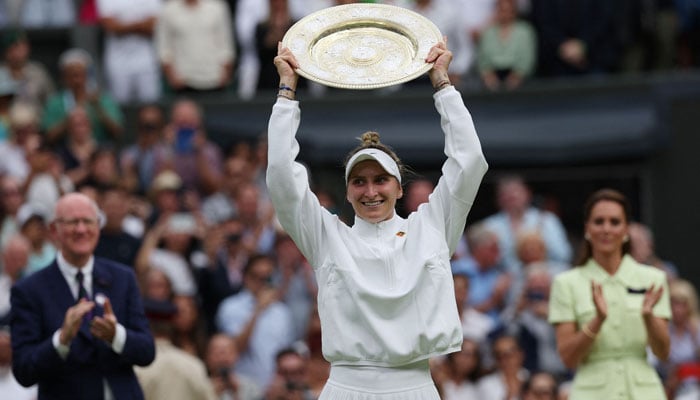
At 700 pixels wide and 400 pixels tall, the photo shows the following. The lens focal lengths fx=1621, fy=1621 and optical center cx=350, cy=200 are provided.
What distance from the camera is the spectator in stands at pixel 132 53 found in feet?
57.1

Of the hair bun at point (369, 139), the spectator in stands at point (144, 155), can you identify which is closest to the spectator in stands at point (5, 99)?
the spectator in stands at point (144, 155)

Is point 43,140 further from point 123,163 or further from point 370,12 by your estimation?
point 370,12

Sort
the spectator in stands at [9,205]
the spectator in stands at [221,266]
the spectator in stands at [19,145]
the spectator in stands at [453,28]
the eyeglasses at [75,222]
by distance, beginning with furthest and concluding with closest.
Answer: the spectator in stands at [453,28]
the spectator in stands at [19,145]
the spectator in stands at [9,205]
the spectator in stands at [221,266]
the eyeglasses at [75,222]

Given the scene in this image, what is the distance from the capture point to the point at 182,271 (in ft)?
44.2

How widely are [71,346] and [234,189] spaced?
20.2 feet

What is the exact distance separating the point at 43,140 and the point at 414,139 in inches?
150

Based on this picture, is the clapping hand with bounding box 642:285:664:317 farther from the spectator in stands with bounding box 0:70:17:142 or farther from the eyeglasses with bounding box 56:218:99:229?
the spectator in stands with bounding box 0:70:17:142

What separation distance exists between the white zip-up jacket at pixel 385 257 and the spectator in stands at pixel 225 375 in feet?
14.8

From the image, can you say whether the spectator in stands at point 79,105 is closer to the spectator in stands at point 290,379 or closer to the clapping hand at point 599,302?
the spectator in stands at point 290,379

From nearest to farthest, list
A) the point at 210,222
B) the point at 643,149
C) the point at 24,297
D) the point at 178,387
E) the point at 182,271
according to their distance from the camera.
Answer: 1. the point at 24,297
2. the point at 178,387
3. the point at 182,271
4. the point at 210,222
5. the point at 643,149

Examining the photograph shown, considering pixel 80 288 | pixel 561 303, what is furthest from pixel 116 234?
pixel 561 303

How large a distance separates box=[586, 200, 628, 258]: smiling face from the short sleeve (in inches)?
12.2

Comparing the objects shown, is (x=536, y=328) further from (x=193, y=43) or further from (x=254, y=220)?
(x=193, y=43)

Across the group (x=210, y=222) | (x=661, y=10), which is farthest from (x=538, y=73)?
(x=210, y=222)
